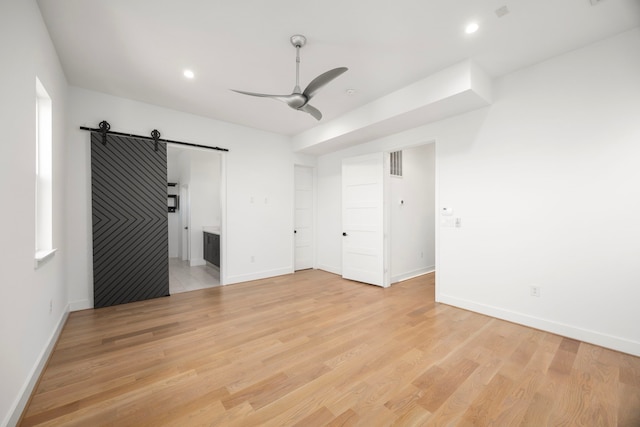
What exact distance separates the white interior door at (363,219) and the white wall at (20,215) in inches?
163

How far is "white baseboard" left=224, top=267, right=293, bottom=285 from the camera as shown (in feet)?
15.7

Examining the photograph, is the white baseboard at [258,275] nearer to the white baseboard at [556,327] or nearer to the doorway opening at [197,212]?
the doorway opening at [197,212]

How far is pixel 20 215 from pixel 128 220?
7.34 ft

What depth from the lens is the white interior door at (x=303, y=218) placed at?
19.5 ft

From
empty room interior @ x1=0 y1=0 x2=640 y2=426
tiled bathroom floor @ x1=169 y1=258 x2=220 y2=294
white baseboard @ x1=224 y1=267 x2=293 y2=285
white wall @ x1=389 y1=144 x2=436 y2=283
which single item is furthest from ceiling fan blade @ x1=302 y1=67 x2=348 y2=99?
tiled bathroom floor @ x1=169 y1=258 x2=220 y2=294

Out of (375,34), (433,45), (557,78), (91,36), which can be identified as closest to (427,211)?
(557,78)

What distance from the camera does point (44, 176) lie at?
8.39 feet

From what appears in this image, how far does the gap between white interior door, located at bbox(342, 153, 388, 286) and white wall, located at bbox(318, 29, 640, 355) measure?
107 cm

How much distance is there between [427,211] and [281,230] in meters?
3.24

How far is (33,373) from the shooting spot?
1898 mm

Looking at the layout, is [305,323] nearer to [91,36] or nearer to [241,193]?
[241,193]

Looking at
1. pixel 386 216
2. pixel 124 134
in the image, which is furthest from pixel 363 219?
pixel 124 134

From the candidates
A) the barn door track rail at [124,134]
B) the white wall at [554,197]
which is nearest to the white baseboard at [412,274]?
the white wall at [554,197]

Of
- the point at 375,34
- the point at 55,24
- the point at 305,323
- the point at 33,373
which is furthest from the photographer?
the point at 305,323
